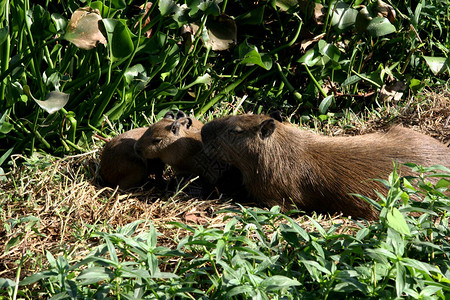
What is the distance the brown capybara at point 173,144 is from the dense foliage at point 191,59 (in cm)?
46

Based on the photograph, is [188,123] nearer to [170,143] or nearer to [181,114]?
[181,114]

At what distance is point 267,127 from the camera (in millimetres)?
3355

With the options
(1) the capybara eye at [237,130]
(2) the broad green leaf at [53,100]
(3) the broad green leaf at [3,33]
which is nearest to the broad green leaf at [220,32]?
(1) the capybara eye at [237,130]

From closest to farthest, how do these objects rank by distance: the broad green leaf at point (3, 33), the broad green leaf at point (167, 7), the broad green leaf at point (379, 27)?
the broad green leaf at point (3, 33)
the broad green leaf at point (167, 7)
the broad green leaf at point (379, 27)

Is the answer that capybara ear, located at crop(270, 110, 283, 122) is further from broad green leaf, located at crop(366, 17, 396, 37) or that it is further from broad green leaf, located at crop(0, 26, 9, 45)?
broad green leaf, located at crop(0, 26, 9, 45)

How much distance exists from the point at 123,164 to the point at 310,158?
1.22 metres

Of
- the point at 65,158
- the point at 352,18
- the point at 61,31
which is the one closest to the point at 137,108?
the point at 65,158

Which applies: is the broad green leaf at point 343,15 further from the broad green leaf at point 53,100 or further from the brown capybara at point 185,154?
the broad green leaf at point 53,100

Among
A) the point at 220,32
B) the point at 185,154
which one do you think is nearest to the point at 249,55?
the point at 220,32

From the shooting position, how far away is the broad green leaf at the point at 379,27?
4.25 meters

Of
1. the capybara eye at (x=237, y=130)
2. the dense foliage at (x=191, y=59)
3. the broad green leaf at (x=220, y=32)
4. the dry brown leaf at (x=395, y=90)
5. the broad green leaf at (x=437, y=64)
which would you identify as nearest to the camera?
the dense foliage at (x=191, y=59)

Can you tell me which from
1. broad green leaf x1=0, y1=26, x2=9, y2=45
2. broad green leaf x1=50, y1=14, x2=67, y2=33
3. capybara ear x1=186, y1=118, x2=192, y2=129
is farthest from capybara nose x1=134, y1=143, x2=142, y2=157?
broad green leaf x1=0, y1=26, x2=9, y2=45

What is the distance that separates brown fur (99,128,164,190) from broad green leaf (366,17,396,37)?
2.11m

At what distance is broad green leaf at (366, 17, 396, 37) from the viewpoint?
14.0 feet
